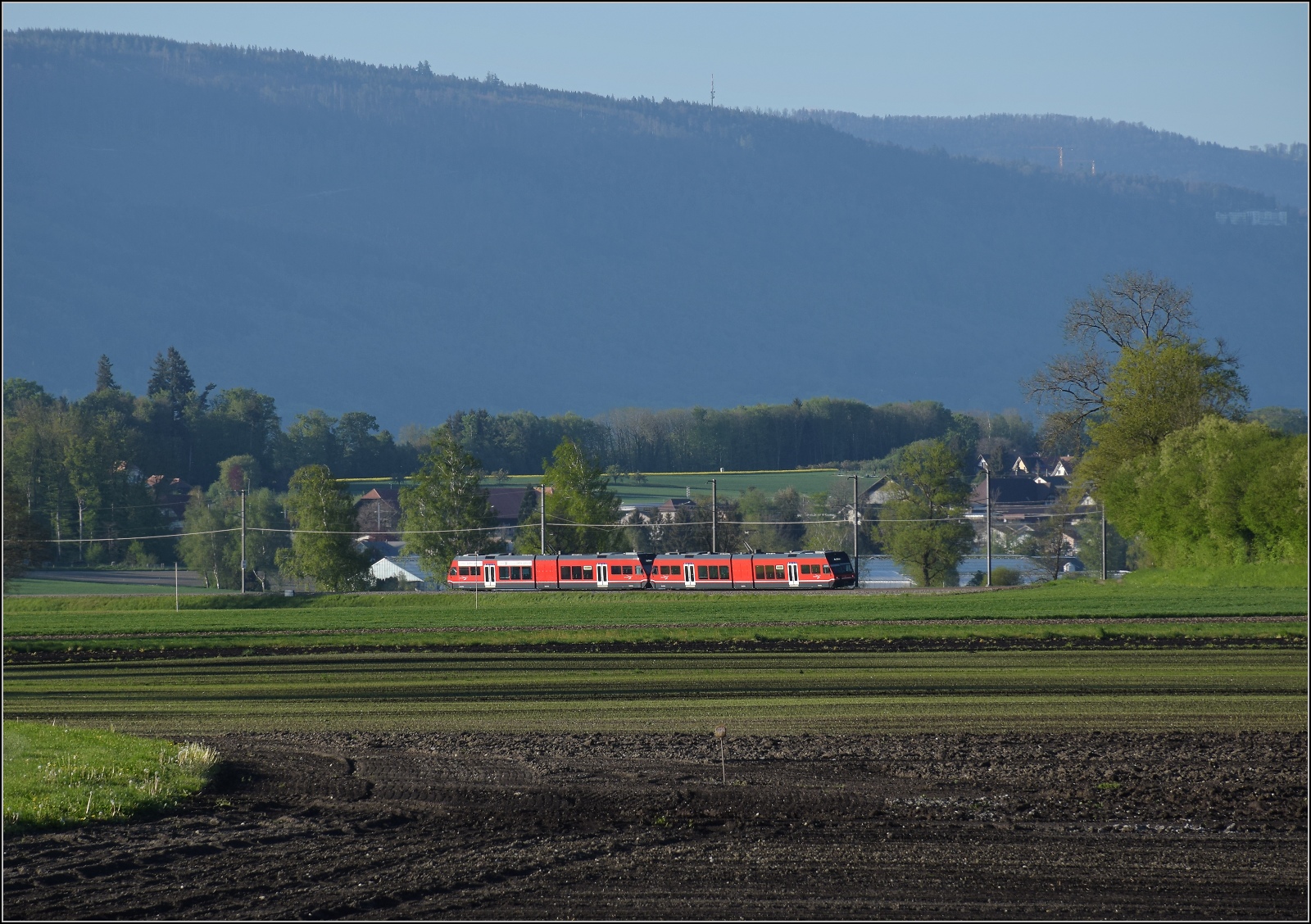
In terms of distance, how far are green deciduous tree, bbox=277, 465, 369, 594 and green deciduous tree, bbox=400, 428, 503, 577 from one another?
3.66 meters

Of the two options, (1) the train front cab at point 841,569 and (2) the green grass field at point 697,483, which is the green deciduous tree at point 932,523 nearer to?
(1) the train front cab at point 841,569

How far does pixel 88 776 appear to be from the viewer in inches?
549

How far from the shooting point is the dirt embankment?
10383 mm

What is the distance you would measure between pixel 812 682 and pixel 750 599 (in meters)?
23.4

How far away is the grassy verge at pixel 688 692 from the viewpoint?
18.9 metres

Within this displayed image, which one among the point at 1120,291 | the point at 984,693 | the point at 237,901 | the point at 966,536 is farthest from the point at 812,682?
the point at 966,536

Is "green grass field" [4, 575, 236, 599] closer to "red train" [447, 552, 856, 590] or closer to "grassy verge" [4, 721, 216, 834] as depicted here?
"red train" [447, 552, 856, 590]

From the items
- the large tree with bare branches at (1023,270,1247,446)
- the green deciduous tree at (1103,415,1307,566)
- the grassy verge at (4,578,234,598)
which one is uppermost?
the large tree with bare branches at (1023,270,1247,446)

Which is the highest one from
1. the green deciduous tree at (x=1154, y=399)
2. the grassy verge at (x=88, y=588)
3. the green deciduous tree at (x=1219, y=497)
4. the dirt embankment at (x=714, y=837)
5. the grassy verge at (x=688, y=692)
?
the green deciduous tree at (x=1154, y=399)

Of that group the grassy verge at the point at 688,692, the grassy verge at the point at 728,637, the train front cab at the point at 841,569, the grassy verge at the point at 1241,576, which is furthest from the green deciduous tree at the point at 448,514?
the grassy verge at the point at 1241,576

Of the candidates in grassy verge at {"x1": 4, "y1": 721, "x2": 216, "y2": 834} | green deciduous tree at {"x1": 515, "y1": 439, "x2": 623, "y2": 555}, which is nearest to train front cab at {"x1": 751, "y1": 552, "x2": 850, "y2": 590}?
green deciduous tree at {"x1": 515, "y1": 439, "x2": 623, "y2": 555}

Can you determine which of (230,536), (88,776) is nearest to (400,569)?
(230,536)

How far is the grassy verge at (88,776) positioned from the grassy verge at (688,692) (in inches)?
118

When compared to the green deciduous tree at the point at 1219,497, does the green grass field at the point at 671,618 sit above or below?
below
